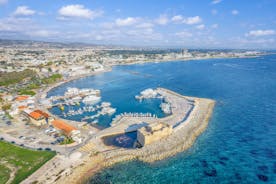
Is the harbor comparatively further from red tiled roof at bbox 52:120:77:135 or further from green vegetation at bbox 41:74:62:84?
green vegetation at bbox 41:74:62:84

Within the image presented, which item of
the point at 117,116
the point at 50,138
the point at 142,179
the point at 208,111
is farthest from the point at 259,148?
the point at 50,138

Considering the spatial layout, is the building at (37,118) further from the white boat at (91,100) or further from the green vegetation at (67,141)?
the white boat at (91,100)

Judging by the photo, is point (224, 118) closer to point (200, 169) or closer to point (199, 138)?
point (199, 138)

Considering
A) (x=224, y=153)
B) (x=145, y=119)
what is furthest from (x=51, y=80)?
(x=224, y=153)

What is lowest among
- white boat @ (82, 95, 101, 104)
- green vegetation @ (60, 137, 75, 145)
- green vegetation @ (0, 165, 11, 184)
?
green vegetation @ (0, 165, 11, 184)

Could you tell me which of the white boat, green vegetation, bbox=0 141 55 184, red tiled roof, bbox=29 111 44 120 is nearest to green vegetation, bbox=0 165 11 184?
green vegetation, bbox=0 141 55 184
